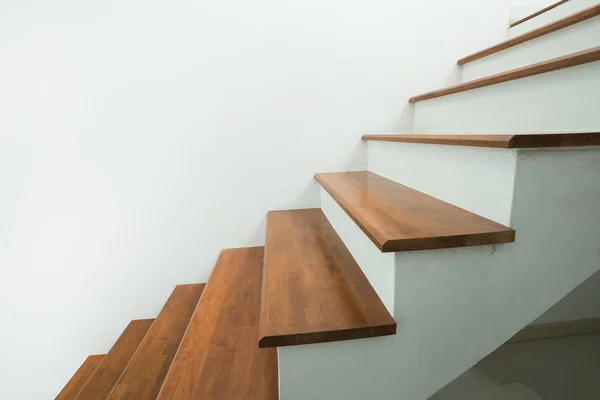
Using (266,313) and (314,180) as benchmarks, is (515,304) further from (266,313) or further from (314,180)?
(314,180)

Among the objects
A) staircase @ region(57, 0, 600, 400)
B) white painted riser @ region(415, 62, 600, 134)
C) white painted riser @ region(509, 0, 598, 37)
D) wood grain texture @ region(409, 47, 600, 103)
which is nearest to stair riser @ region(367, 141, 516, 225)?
staircase @ region(57, 0, 600, 400)

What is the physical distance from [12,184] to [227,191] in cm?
105

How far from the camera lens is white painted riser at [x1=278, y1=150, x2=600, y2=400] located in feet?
2.42

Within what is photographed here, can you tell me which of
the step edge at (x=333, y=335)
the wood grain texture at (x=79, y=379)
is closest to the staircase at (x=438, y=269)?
the step edge at (x=333, y=335)

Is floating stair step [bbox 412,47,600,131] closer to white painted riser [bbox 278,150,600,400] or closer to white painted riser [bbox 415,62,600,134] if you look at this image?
white painted riser [bbox 415,62,600,134]

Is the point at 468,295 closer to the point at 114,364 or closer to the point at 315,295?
the point at 315,295

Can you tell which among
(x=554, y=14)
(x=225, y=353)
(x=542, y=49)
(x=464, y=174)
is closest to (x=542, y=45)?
(x=542, y=49)

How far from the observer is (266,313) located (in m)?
0.83

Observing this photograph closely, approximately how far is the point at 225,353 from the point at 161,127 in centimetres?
114

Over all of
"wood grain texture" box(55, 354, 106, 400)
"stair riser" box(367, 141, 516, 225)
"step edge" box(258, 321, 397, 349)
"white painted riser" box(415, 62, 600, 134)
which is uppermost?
"white painted riser" box(415, 62, 600, 134)

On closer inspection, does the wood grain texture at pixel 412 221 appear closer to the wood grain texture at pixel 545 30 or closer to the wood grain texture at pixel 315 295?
the wood grain texture at pixel 315 295

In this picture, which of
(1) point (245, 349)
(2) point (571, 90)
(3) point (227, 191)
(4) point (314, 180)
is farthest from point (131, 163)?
(2) point (571, 90)

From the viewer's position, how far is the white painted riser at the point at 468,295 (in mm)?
738

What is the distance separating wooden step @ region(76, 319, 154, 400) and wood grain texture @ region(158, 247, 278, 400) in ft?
1.86
